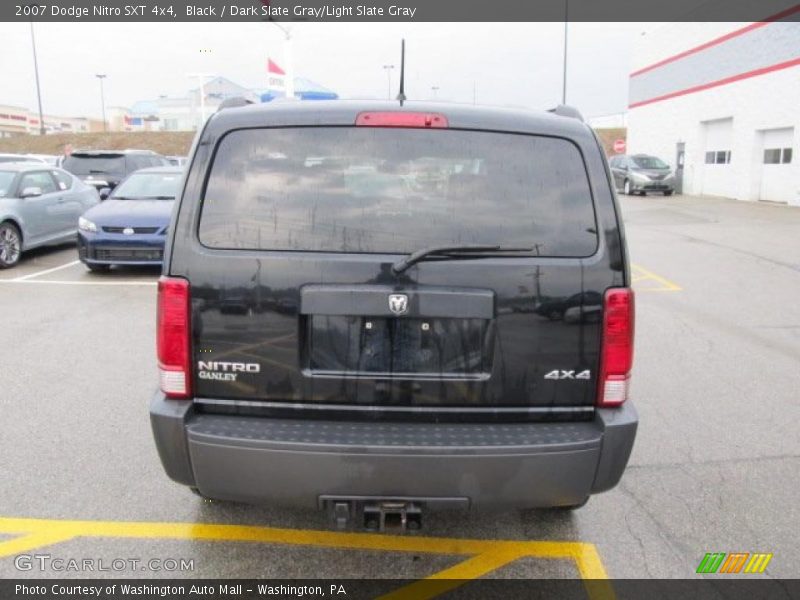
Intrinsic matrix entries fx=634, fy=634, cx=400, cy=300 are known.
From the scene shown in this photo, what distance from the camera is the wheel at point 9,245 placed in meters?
10.0

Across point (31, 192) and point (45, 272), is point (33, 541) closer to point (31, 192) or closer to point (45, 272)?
point (45, 272)

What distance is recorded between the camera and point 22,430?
4.22 meters

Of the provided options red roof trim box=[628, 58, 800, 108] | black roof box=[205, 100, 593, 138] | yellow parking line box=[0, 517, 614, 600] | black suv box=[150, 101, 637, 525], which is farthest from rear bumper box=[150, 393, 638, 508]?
red roof trim box=[628, 58, 800, 108]

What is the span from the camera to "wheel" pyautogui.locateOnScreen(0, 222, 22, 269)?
32.8 feet

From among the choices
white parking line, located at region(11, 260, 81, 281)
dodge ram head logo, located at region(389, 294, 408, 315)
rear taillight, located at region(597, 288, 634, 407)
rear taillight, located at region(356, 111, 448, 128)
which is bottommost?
white parking line, located at region(11, 260, 81, 281)

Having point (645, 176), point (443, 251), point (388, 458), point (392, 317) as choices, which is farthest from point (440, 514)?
point (645, 176)

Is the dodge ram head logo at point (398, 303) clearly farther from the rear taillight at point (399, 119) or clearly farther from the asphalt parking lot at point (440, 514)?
the asphalt parking lot at point (440, 514)

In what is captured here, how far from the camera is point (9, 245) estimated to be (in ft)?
33.3

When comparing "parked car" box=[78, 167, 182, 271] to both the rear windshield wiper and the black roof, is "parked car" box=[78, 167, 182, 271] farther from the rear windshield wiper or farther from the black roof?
the rear windshield wiper

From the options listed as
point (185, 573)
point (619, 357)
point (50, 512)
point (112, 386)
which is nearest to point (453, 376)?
point (619, 357)

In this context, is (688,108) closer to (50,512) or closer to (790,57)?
(790,57)

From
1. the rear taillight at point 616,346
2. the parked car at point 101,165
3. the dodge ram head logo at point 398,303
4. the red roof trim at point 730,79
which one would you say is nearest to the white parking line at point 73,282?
the parked car at point 101,165

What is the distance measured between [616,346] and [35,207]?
10.8 meters

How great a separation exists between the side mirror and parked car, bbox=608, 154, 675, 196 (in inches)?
881
